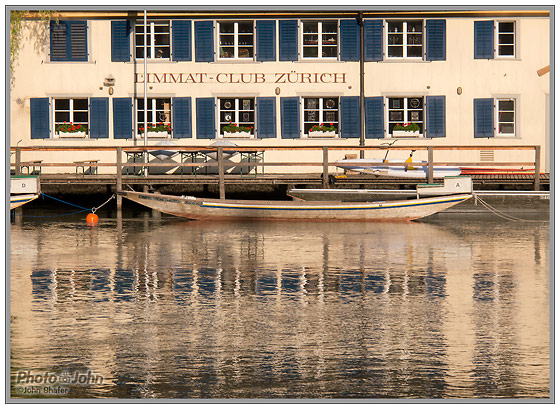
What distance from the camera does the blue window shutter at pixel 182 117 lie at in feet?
110

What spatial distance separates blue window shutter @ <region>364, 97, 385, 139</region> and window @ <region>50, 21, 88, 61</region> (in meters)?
10.0

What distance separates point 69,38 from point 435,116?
42.9 feet

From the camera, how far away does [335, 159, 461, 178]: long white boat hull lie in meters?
28.5

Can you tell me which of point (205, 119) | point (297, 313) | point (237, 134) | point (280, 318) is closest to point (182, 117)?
point (205, 119)

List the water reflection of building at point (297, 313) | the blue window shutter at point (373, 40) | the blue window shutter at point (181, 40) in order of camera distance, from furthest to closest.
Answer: the blue window shutter at point (181, 40), the blue window shutter at point (373, 40), the water reflection of building at point (297, 313)

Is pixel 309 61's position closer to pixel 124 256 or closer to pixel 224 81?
pixel 224 81

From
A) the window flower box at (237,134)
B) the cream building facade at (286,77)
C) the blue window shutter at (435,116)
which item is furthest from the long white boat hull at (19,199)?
the blue window shutter at (435,116)

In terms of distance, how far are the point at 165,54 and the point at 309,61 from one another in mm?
5065

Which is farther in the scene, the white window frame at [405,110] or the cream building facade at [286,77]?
the white window frame at [405,110]

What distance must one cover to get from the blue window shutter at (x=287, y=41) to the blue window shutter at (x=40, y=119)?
842cm

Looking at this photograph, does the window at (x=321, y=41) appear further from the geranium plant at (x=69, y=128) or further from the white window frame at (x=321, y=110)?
the geranium plant at (x=69, y=128)

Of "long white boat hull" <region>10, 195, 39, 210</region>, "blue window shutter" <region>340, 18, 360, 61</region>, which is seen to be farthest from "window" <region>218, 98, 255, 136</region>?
"long white boat hull" <region>10, 195, 39, 210</region>

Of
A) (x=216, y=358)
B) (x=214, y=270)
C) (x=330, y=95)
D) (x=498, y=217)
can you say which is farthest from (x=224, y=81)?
(x=216, y=358)

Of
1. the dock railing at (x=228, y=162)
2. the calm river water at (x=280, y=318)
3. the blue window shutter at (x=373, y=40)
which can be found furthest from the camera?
the blue window shutter at (x=373, y=40)
